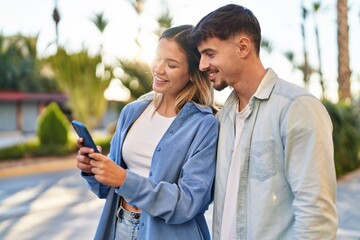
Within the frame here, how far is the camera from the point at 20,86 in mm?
30422

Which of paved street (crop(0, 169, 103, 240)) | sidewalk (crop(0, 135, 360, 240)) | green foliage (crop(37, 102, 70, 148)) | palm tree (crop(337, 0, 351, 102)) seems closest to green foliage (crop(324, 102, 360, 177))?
sidewalk (crop(0, 135, 360, 240))

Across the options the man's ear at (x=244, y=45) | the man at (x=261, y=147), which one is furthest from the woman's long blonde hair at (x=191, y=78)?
the man's ear at (x=244, y=45)

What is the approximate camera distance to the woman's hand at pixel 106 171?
1.57 meters

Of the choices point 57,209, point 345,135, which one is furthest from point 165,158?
point 345,135

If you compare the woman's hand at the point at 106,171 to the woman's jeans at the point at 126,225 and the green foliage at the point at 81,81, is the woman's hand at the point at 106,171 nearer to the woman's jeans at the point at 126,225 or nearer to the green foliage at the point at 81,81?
the woman's jeans at the point at 126,225

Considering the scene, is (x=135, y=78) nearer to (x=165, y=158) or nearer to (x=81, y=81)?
(x=81, y=81)

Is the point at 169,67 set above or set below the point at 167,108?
above

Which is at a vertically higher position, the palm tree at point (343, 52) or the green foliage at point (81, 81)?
the palm tree at point (343, 52)

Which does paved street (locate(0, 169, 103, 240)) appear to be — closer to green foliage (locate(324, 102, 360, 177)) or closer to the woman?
the woman

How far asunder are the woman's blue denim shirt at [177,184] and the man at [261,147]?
0.06 metres

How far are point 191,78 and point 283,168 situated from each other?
578mm

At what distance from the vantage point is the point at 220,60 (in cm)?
163

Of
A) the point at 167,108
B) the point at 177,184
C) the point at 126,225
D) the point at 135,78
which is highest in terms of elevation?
the point at 167,108

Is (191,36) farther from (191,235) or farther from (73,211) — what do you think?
(73,211)
